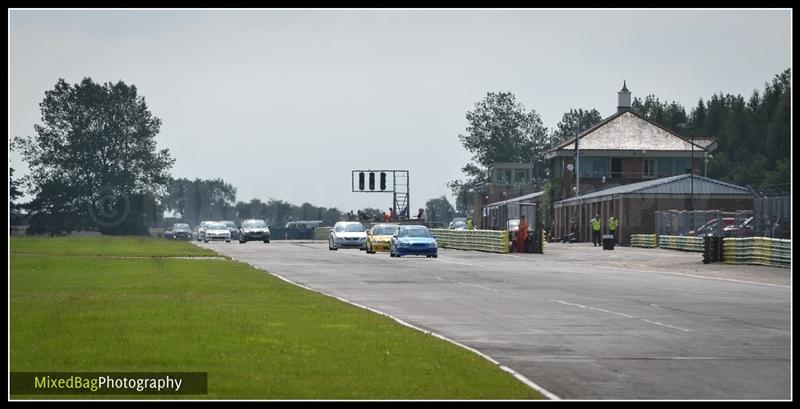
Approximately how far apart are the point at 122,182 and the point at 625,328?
109 m

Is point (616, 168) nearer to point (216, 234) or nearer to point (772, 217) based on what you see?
point (216, 234)

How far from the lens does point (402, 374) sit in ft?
50.4

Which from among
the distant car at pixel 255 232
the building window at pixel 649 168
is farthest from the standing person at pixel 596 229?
the building window at pixel 649 168

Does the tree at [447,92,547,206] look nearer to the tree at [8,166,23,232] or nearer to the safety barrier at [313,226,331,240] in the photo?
the safety barrier at [313,226,331,240]

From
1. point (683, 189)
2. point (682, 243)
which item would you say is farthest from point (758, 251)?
point (683, 189)

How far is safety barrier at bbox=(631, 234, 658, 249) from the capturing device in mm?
76188

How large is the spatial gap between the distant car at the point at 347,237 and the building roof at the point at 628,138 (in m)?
45.5

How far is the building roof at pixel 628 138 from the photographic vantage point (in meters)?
122

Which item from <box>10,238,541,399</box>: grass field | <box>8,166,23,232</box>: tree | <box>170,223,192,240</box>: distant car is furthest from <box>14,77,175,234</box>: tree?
<box>10,238,541,399</box>: grass field

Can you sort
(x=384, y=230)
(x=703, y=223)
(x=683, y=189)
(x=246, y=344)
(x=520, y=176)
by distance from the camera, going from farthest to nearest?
(x=520, y=176)
(x=683, y=189)
(x=703, y=223)
(x=384, y=230)
(x=246, y=344)

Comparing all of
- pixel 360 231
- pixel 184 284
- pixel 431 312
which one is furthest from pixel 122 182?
pixel 431 312

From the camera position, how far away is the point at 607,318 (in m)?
24.7

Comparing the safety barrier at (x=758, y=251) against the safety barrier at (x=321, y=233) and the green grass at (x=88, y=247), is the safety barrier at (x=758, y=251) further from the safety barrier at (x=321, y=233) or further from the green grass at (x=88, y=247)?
the safety barrier at (x=321, y=233)

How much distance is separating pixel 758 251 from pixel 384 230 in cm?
2537
